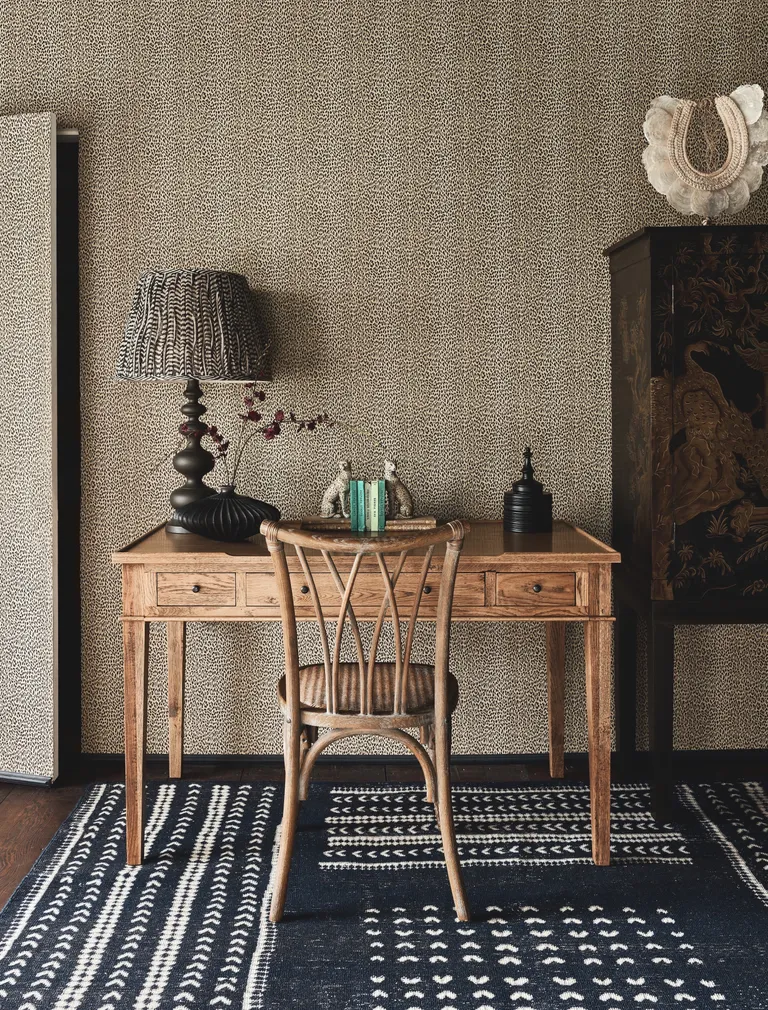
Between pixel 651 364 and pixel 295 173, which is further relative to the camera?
pixel 295 173

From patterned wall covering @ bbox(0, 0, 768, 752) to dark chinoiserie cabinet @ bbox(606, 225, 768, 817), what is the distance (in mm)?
496

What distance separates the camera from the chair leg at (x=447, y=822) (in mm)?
2201

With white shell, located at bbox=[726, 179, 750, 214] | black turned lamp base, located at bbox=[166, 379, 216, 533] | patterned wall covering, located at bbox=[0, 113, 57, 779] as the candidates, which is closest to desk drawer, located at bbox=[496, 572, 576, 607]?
black turned lamp base, located at bbox=[166, 379, 216, 533]

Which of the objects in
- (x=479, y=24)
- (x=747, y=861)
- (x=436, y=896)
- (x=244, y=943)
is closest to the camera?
(x=244, y=943)

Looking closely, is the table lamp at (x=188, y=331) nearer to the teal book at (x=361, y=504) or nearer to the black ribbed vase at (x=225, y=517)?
the black ribbed vase at (x=225, y=517)

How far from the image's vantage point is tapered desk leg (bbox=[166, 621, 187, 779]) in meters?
2.99

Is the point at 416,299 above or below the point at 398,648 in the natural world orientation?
above

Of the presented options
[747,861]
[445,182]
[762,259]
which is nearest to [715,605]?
[747,861]

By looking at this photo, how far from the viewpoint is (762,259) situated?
2551 millimetres

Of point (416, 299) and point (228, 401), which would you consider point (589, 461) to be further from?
point (228, 401)

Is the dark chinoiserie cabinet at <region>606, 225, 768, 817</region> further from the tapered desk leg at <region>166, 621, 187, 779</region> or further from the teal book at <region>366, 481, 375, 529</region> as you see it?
the tapered desk leg at <region>166, 621, 187, 779</region>

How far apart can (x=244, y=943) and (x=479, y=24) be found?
2.68 meters

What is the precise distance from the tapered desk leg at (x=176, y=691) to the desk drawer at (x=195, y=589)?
0.51m

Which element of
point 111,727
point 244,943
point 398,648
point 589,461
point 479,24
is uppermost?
point 479,24
